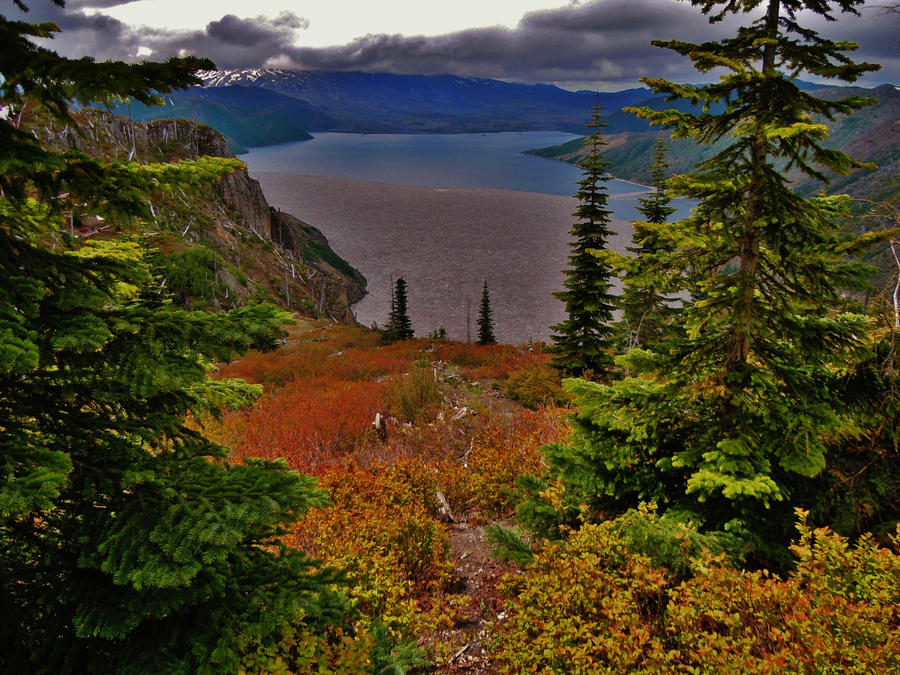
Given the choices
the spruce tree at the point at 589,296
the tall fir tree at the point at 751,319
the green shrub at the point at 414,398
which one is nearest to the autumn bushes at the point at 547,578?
the tall fir tree at the point at 751,319

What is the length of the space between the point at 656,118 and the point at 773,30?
1602mm

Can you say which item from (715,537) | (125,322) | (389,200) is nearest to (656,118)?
(715,537)

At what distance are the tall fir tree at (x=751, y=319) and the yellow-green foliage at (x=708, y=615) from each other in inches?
39.4

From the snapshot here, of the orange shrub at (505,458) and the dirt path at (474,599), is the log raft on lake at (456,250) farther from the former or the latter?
the dirt path at (474,599)

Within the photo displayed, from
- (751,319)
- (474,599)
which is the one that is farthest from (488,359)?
(751,319)

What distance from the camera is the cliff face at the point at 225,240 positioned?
195 ft

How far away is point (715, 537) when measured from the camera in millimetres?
4961

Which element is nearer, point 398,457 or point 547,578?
point 547,578

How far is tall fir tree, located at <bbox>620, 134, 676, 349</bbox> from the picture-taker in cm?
568

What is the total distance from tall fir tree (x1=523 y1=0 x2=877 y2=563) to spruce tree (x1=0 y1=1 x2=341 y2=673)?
427cm

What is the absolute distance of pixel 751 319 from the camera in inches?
208

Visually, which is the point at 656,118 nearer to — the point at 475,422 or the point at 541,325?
the point at 475,422

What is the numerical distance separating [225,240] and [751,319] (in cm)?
9156

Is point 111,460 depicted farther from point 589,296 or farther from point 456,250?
point 456,250
